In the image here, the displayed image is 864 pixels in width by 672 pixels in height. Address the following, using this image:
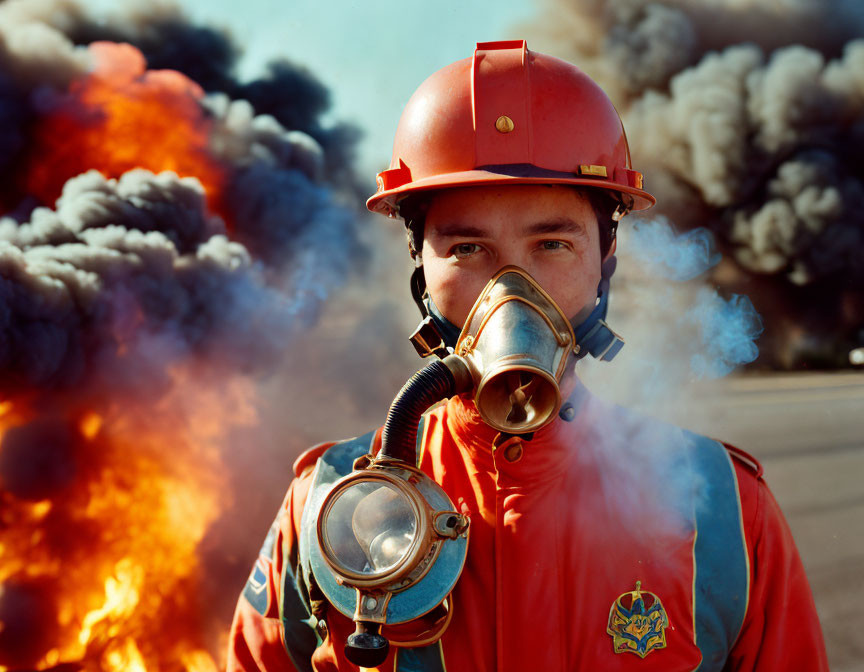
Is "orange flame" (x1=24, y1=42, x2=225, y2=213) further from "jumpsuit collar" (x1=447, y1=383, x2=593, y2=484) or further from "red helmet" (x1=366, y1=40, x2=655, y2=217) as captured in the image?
"jumpsuit collar" (x1=447, y1=383, x2=593, y2=484)

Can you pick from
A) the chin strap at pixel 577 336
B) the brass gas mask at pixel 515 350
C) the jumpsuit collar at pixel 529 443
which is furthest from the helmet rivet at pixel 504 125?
the jumpsuit collar at pixel 529 443

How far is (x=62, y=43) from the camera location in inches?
418

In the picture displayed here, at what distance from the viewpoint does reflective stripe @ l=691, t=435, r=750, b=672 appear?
183 centimetres

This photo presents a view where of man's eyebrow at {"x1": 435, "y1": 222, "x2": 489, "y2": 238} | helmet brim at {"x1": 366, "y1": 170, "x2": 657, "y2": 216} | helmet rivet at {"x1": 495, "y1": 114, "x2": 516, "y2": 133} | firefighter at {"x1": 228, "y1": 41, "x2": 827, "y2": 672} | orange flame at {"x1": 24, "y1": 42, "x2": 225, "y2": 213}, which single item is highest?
orange flame at {"x1": 24, "y1": 42, "x2": 225, "y2": 213}

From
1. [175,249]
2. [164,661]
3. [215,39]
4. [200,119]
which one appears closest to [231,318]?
[175,249]

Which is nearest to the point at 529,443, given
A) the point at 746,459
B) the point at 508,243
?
the point at 508,243

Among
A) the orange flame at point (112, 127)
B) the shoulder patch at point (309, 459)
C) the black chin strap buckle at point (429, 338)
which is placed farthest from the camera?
the orange flame at point (112, 127)

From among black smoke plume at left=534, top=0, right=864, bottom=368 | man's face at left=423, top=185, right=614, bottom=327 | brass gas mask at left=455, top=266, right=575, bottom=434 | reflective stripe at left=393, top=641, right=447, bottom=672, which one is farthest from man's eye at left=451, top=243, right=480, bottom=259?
black smoke plume at left=534, top=0, right=864, bottom=368

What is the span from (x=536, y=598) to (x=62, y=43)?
11987 millimetres

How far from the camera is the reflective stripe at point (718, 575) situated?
6.02ft

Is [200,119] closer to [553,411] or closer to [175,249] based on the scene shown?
[175,249]

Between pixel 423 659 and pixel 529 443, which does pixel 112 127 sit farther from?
pixel 423 659

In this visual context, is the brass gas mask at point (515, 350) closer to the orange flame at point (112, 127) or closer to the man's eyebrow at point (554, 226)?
the man's eyebrow at point (554, 226)

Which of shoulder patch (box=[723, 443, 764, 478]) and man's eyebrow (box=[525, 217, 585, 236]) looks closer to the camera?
man's eyebrow (box=[525, 217, 585, 236])
